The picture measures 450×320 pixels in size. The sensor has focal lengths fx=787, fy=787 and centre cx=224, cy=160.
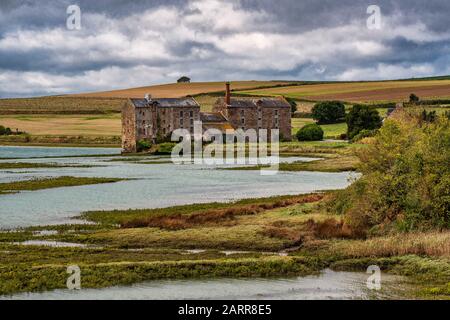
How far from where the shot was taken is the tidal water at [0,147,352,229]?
48188 mm

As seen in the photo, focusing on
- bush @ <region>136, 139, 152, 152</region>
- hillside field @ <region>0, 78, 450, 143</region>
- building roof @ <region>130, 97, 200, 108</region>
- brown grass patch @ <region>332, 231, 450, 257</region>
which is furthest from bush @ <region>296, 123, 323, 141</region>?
brown grass patch @ <region>332, 231, 450, 257</region>

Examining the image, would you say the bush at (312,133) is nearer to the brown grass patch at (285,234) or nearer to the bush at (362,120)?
the bush at (362,120)

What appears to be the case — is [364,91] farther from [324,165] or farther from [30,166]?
[30,166]

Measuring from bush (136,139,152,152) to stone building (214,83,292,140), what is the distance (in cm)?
1721

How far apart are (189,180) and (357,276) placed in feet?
141

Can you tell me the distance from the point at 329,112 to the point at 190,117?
106 feet

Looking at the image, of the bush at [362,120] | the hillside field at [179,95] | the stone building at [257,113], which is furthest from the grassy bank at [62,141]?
the bush at [362,120]

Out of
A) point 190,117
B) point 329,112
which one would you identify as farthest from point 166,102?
point 329,112

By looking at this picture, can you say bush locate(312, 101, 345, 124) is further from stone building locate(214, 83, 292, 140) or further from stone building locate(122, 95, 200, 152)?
stone building locate(122, 95, 200, 152)

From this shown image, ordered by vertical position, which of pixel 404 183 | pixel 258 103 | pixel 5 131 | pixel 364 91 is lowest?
pixel 404 183

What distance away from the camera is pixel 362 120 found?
119 metres

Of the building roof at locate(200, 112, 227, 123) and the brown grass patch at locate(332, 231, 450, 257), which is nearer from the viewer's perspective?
the brown grass patch at locate(332, 231, 450, 257)

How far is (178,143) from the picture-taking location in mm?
124750
